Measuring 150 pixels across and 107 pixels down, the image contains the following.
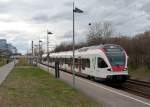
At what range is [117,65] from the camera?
2828cm

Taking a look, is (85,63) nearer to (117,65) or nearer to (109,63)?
(109,63)

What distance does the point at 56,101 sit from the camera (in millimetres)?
16469

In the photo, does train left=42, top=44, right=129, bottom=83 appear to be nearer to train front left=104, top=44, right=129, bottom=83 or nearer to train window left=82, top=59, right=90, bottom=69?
train front left=104, top=44, right=129, bottom=83

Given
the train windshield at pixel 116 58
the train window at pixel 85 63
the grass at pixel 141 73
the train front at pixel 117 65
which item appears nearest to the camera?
the train front at pixel 117 65

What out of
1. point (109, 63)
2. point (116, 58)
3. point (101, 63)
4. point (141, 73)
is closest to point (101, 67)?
point (101, 63)

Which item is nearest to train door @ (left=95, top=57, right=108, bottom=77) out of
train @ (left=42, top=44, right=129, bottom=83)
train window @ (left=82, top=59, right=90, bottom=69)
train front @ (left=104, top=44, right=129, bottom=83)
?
train @ (left=42, top=44, right=129, bottom=83)

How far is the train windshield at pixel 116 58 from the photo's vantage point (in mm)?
28375

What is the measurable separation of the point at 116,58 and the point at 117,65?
63cm

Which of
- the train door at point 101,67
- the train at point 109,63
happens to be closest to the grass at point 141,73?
the train at point 109,63

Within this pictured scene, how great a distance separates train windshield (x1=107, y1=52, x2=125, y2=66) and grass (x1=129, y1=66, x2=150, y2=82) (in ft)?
22.5

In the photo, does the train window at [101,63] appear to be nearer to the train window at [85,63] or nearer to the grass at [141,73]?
the train window at [85,63]

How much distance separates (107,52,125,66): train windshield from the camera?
2838 cm

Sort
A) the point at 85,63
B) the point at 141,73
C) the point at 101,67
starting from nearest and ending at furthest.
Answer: the point at 101,67 → the point at 85,63 → the point at 141,73

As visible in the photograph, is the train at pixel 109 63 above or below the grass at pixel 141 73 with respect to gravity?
above
